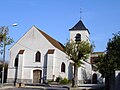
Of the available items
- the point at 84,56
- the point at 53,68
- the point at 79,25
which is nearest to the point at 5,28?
the point at 84,56

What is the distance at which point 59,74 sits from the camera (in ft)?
181

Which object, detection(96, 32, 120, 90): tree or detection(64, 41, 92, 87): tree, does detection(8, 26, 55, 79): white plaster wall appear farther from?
detection(96, 32, 120, 90): tree

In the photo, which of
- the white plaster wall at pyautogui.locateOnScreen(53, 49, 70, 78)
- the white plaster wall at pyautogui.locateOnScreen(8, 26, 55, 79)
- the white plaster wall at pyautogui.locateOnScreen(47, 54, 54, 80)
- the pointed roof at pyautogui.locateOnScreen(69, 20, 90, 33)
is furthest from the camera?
the pointed roof at pyautogui.locateOnScreen(69, 20, 90, 33)

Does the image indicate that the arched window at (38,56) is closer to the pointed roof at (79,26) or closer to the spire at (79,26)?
the pointed roof at (79,26)

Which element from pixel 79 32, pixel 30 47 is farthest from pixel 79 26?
pixel 30 47

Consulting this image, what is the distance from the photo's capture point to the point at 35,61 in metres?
55.4

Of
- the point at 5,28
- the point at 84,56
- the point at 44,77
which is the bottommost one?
the point at 44,77

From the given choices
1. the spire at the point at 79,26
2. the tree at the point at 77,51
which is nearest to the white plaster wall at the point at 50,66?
the tree at the point at 77,51

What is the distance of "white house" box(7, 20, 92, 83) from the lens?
54.3m

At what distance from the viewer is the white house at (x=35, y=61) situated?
5428cm

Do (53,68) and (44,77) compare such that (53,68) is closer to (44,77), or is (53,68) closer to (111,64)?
(44,77)

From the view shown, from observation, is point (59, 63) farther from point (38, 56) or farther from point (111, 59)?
point (111, 59)

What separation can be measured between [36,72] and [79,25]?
60.3 feet

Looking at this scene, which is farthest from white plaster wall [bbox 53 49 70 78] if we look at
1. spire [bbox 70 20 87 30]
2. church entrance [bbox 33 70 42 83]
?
spire [bbox 70 20 87 30]
